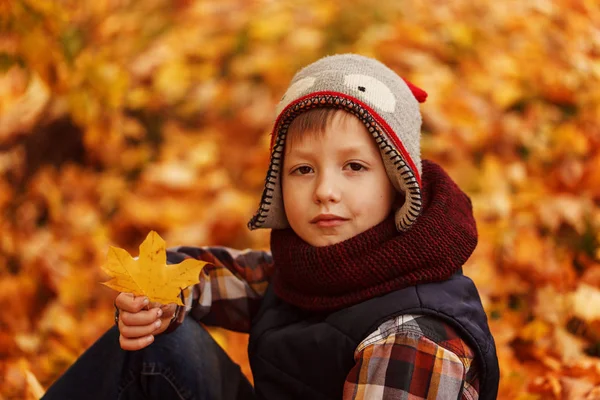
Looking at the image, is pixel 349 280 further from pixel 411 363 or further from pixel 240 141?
pixel 240 141

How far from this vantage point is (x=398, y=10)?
3967mm

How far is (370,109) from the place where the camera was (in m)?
1.44

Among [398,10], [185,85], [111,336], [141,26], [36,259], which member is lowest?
[36,259]

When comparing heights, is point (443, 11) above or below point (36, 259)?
above

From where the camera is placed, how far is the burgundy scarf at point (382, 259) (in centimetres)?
140

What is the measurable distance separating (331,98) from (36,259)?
6.33 feet

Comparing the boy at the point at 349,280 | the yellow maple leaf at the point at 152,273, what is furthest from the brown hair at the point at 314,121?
the yellow maple leaf at the point at 152,273

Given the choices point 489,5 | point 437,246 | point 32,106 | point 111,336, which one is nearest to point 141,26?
point 32,106

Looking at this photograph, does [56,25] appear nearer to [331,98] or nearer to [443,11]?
[331,98]

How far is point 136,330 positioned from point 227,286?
1.17ft

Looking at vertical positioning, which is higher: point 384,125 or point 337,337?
point 384,125

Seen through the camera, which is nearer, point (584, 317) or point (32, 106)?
point (584, 317)

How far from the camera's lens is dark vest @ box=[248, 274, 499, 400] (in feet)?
4.43

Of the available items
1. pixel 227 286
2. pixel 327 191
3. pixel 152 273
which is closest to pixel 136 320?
pixel 152 273
